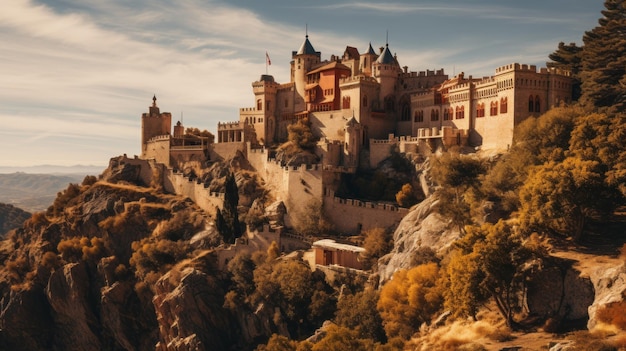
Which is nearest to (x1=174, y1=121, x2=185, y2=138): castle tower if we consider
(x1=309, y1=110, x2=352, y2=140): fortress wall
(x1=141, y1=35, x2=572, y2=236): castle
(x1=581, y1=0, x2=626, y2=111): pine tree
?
(x1=141, y1=35, x2=572, y2=236): castle

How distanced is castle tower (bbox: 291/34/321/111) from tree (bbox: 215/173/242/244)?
65.2ft

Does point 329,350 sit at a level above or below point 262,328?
above

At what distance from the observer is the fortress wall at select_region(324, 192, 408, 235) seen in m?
66.4

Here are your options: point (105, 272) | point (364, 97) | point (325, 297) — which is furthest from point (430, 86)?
point (105, 272)

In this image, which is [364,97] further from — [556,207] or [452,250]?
[556,207]

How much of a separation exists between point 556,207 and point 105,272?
5654 centimetres

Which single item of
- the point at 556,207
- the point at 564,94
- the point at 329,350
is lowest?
the point at 329,350

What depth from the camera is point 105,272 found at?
81062 mm

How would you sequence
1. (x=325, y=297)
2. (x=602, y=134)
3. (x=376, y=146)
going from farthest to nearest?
(x=376, y=146), (x=325, y=297), (x=602, y=134)

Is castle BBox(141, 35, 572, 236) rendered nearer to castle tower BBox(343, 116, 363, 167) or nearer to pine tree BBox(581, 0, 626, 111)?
castle tower BBox(343, 116, 363, 167)

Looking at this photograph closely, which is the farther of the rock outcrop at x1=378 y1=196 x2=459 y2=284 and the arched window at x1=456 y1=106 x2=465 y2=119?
the arched window at x1=456 y1=106 x2=465 y2=119

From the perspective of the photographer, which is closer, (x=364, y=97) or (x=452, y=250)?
(x=452, y=250)

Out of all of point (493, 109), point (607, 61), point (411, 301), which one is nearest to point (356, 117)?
point (493, 109)

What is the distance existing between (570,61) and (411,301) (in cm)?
3228
